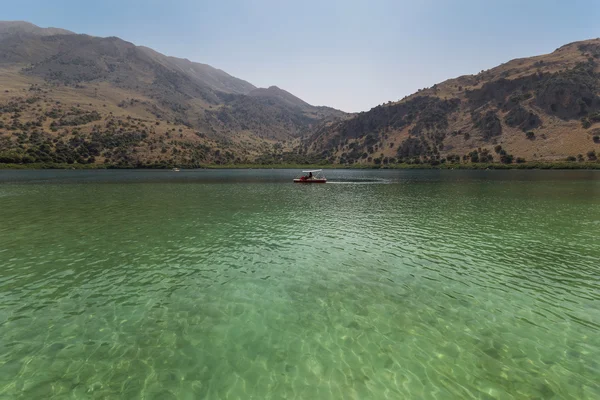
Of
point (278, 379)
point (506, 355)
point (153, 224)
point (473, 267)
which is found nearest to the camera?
point (278, 379)

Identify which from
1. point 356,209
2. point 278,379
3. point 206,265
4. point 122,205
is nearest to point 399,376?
point 278,379

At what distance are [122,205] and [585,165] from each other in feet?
774

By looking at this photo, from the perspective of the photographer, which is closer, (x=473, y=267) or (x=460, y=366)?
(x=460, y=366)

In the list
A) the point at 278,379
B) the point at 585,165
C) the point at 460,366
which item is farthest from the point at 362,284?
the point at 585,165

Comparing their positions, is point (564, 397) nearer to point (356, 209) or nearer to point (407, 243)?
point (407, 243)

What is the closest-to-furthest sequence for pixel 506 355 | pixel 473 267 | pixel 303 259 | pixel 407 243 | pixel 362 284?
1. pixel 506 355
2. pixel 362 284
3. pixel 473 267
4. pixel 303 259
5. pixel 407 243

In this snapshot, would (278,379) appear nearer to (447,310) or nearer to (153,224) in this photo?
(447,310)

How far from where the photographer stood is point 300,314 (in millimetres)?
17219

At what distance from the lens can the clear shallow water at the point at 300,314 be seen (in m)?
11.8

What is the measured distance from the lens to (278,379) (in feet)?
39.1

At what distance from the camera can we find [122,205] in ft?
192

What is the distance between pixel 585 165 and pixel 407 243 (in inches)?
8442

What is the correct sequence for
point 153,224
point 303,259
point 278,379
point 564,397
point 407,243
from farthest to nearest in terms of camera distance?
1. point 153,224
2. point 407,243
3. point 303,259
4. point 278,379
5. point 564,397

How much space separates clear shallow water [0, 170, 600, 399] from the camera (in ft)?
38.6
